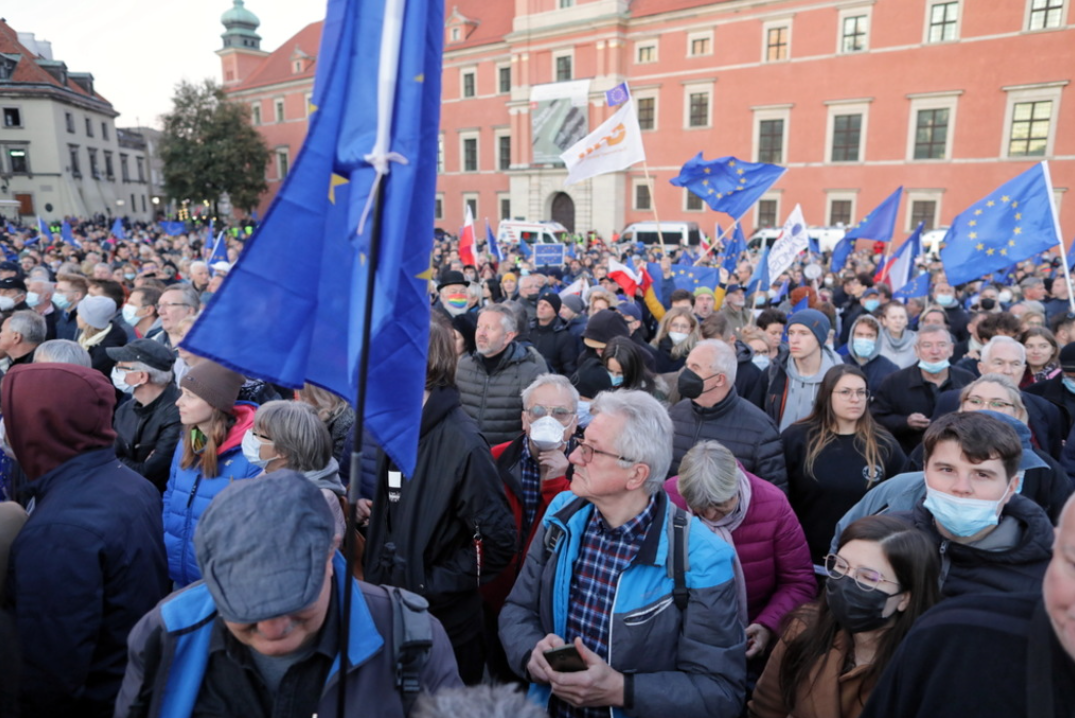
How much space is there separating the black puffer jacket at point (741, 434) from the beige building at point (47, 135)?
49276 millimetres

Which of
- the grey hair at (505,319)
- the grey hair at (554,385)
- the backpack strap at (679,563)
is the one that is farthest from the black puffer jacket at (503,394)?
the backpack strap at (679,563)

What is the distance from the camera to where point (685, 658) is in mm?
2078

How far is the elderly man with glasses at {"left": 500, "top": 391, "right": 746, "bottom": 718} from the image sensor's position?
6.66 feet

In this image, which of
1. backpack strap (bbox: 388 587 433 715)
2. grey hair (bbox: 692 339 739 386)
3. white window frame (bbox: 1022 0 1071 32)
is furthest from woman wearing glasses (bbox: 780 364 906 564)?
white window frame (bbox: 1022 0 1071 32)

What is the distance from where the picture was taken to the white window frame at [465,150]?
41.2m

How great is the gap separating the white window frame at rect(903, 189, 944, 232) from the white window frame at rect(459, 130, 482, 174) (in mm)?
23812

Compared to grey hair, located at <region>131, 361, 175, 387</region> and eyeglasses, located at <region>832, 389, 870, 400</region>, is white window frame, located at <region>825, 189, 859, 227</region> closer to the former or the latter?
eyeglasses, located at <region>832, 389, 870, 400</region>

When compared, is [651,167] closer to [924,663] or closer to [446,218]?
[446,218]

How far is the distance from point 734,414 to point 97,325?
5147 mm

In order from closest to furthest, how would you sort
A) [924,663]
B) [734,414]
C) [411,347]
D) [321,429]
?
[924,663] → [411,347] → [321,429] → [734,414]

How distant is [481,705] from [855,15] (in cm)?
3397

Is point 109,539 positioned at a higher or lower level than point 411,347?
lower

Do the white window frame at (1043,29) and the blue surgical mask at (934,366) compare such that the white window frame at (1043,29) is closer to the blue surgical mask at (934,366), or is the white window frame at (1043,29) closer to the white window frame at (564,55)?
the white window frame at (564,55)

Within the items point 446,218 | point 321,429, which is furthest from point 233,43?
point 321,429
